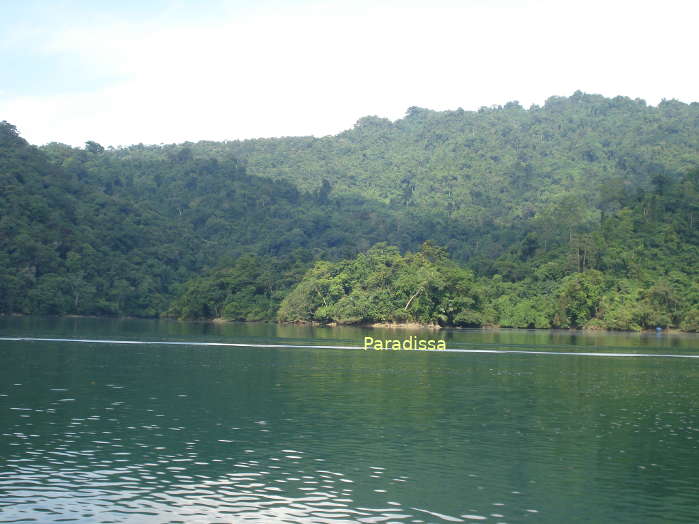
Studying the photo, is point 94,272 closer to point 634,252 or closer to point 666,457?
point 634,252

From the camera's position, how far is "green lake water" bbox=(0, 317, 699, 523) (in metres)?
17.1

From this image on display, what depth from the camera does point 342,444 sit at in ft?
76.4

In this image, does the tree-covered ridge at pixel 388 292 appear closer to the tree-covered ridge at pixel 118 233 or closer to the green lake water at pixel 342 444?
the tree-covered ridge at pixel 118 233

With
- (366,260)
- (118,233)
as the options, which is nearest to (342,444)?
(366,260)

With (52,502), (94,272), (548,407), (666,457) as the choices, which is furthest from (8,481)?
(94,272)

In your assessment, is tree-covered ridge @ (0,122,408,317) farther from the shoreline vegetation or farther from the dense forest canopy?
the shoreline vegetation

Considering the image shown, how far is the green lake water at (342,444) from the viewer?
17141 millimetres

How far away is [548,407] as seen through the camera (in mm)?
31547

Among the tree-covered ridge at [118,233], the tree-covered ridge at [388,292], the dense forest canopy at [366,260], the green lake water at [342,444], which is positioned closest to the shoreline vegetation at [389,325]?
the tree-covered ridge at [388,292]

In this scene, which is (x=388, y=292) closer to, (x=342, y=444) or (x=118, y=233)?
(x=118, y=233)

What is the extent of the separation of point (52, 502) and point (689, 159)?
189 m

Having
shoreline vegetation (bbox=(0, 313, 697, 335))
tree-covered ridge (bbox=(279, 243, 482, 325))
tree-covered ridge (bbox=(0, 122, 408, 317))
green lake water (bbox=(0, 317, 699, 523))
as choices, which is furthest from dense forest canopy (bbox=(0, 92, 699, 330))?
green lake water (bbox=(0, 317, 699, 523))

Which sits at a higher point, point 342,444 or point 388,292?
point 388,292

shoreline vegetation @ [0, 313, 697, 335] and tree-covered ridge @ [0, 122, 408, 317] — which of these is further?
tree-covered ridge @ [0, 122, 408, 317]
